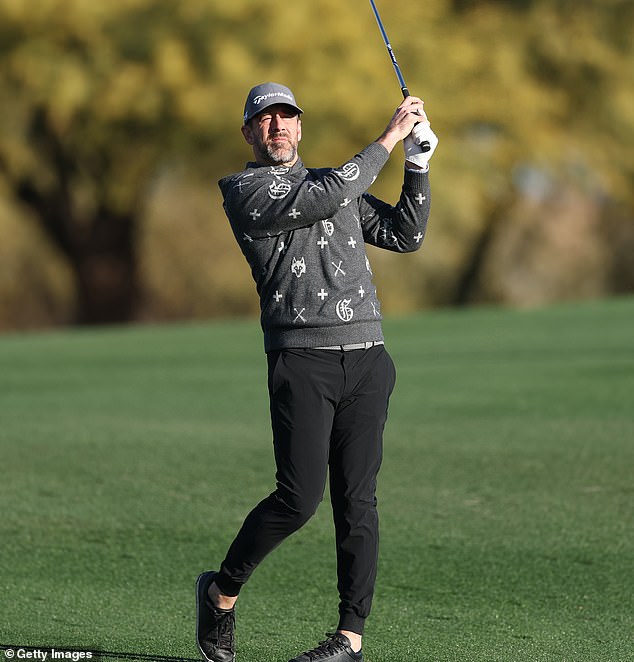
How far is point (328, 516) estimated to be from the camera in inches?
339

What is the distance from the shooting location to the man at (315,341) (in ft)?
17.1

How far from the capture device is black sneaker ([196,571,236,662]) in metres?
5.42

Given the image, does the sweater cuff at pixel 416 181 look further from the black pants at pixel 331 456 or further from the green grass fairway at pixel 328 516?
the green grass fairway at pixel 328 516

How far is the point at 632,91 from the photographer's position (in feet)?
113

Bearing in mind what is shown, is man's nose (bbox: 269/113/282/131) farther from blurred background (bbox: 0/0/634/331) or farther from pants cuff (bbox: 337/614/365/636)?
blurred background (bbox: 0/0/634/331)

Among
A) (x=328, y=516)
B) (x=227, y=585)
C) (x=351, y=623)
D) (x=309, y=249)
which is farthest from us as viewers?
(x=328, y=516)

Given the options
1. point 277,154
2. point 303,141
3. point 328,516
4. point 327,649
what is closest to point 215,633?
point 327,649

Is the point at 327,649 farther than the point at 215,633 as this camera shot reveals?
No

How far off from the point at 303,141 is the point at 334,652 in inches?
1000

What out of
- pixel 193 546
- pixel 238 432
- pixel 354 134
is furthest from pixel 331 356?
pixel 354 134

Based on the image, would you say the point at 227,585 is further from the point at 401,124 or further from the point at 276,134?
the point at 401,124

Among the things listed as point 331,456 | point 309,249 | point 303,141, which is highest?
point 303,141

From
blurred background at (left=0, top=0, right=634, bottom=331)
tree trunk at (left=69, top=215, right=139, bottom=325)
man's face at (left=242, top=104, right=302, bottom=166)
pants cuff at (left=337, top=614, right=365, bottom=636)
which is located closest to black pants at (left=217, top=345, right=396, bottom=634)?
pants cuff at (left=337, top=614, right=365, bottom=636)

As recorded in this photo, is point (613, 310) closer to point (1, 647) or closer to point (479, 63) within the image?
point (479, 63)
